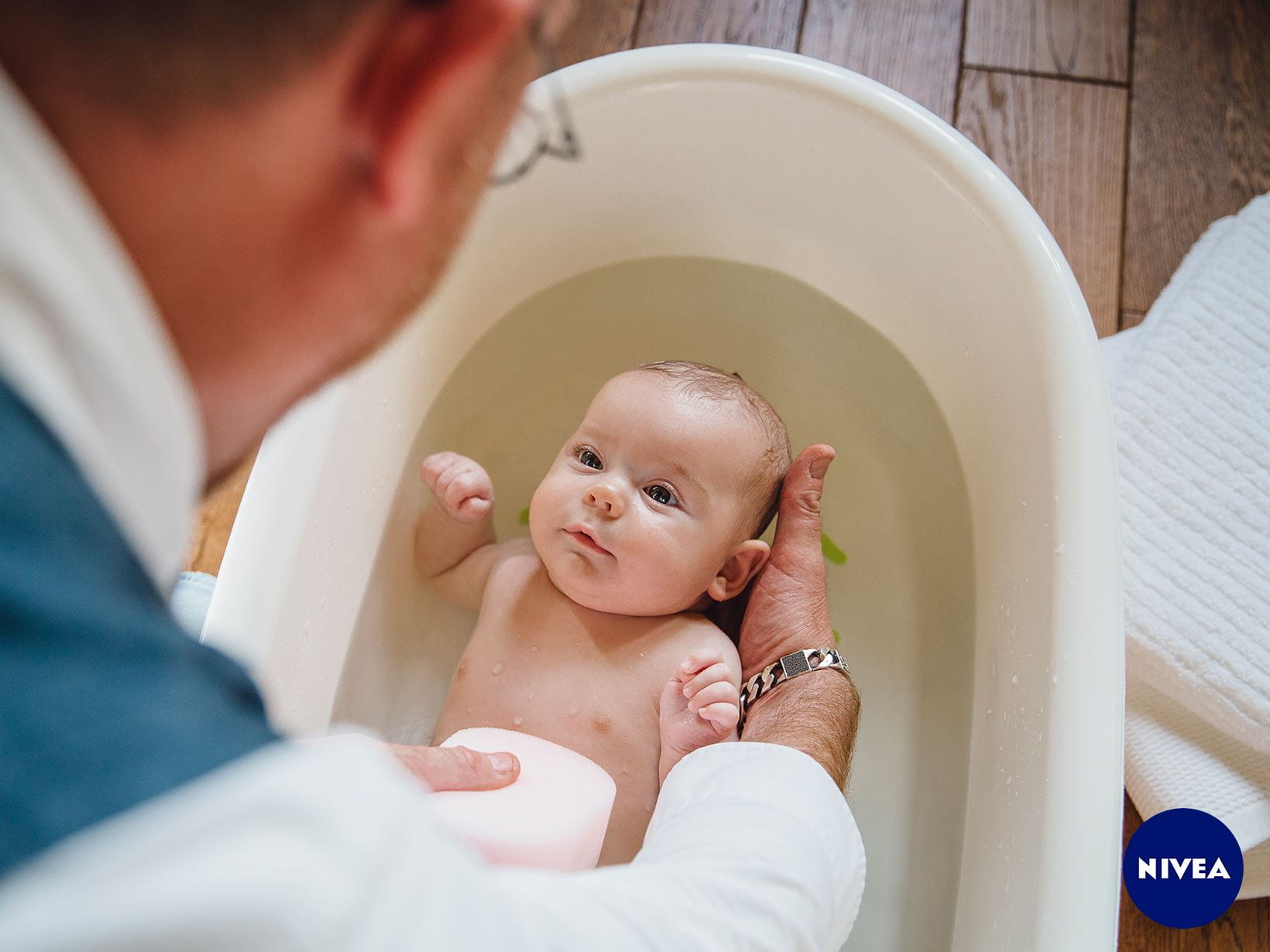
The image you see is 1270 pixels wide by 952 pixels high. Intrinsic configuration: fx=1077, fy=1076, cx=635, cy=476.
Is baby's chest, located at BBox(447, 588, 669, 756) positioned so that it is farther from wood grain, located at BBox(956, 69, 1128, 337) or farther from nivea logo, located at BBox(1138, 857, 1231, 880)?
wood grain, located at BBox(956, 69, 1128, 337)

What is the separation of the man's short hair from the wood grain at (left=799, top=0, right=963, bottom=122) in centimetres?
158

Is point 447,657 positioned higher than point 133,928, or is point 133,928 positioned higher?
point 447,657

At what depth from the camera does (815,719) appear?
3.84 ft

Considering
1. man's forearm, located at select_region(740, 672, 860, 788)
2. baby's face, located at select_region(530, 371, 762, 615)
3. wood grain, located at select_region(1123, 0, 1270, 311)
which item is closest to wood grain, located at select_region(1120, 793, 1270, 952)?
man's forearm, located at select_region(740, 672, 860, 788)

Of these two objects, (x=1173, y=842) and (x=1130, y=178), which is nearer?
(x=1173, y=842)

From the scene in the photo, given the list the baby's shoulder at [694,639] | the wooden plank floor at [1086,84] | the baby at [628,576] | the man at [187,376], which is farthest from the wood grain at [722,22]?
the man at [187,376]

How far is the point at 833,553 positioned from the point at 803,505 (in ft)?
0.74

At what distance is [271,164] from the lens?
428mm

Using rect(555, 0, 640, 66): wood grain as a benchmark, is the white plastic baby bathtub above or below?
below

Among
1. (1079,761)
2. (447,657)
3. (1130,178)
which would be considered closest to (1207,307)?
(1130,178)

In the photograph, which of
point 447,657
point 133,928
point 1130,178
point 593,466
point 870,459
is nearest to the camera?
point 133,928

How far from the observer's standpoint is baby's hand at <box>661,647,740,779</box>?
1.11m

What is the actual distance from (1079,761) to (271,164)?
832 mm

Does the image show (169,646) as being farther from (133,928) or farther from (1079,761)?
(1079,761)
